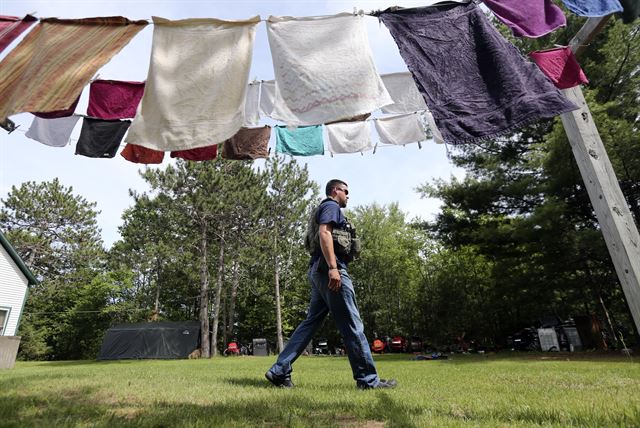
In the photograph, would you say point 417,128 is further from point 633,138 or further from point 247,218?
point 247,218

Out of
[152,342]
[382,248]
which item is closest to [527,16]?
[152,342]

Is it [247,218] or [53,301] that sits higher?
[247,218]

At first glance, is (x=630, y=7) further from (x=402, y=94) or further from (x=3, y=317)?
(x=3, y=317)

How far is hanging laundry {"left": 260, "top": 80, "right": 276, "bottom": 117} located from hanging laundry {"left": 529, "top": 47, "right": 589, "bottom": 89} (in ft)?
10.7

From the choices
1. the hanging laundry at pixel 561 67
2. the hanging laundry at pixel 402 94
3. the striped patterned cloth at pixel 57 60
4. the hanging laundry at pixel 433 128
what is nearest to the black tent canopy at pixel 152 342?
the hanging laundry at pixel 433 128

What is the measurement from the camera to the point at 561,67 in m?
3.66

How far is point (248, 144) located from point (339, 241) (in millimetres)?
2706

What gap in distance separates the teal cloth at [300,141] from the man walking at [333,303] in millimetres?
2177

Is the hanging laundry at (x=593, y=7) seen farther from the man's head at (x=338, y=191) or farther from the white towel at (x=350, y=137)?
the white towel at (x=350, y=137)

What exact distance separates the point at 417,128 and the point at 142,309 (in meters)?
34.1

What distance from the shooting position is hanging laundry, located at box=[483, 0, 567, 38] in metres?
3.24

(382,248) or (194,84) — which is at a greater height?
(382,248)

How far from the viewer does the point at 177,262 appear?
76.6ft

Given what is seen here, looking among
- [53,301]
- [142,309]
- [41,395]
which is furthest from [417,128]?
[53,301]
